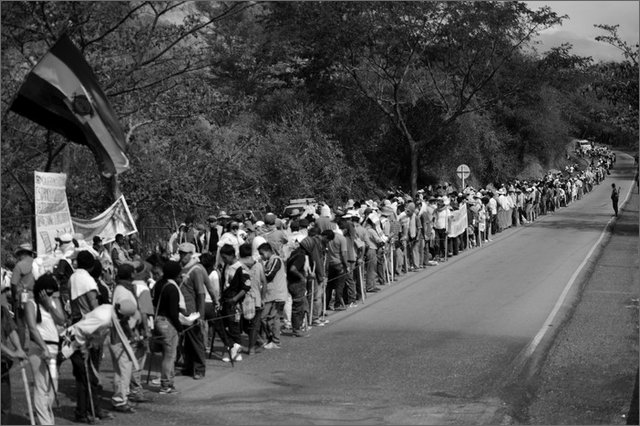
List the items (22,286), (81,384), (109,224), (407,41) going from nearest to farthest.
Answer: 1. (81,384)
2. (22,286)
3. (109,224)
4. (407,41)

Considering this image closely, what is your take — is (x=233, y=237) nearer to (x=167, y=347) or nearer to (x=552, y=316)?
(x=167, y=347)

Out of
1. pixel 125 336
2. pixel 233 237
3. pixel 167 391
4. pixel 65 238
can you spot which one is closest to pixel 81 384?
pixel 125 336

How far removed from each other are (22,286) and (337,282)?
8.54m

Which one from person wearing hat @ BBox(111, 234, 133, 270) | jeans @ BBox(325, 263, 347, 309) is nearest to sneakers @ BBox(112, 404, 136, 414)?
person wearing hat @ BBox(111, 234, 133, 270)

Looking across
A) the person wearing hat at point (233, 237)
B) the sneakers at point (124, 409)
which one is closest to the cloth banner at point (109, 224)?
the person wearing hat at point (233, 237)

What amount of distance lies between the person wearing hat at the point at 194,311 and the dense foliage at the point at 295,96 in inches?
276

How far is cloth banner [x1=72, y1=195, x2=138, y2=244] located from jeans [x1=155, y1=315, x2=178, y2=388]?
5826 mm

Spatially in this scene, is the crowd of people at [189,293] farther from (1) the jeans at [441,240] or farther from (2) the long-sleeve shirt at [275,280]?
(1) the jeans at [441,240]

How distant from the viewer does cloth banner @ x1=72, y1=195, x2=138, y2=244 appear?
18.1 meters

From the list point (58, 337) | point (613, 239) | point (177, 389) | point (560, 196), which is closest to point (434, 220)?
point (613, 239)

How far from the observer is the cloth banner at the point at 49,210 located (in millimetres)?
14680

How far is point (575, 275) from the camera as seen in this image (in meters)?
24.0

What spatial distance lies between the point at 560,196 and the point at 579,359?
38773 millimetres

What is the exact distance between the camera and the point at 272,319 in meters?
15.5
